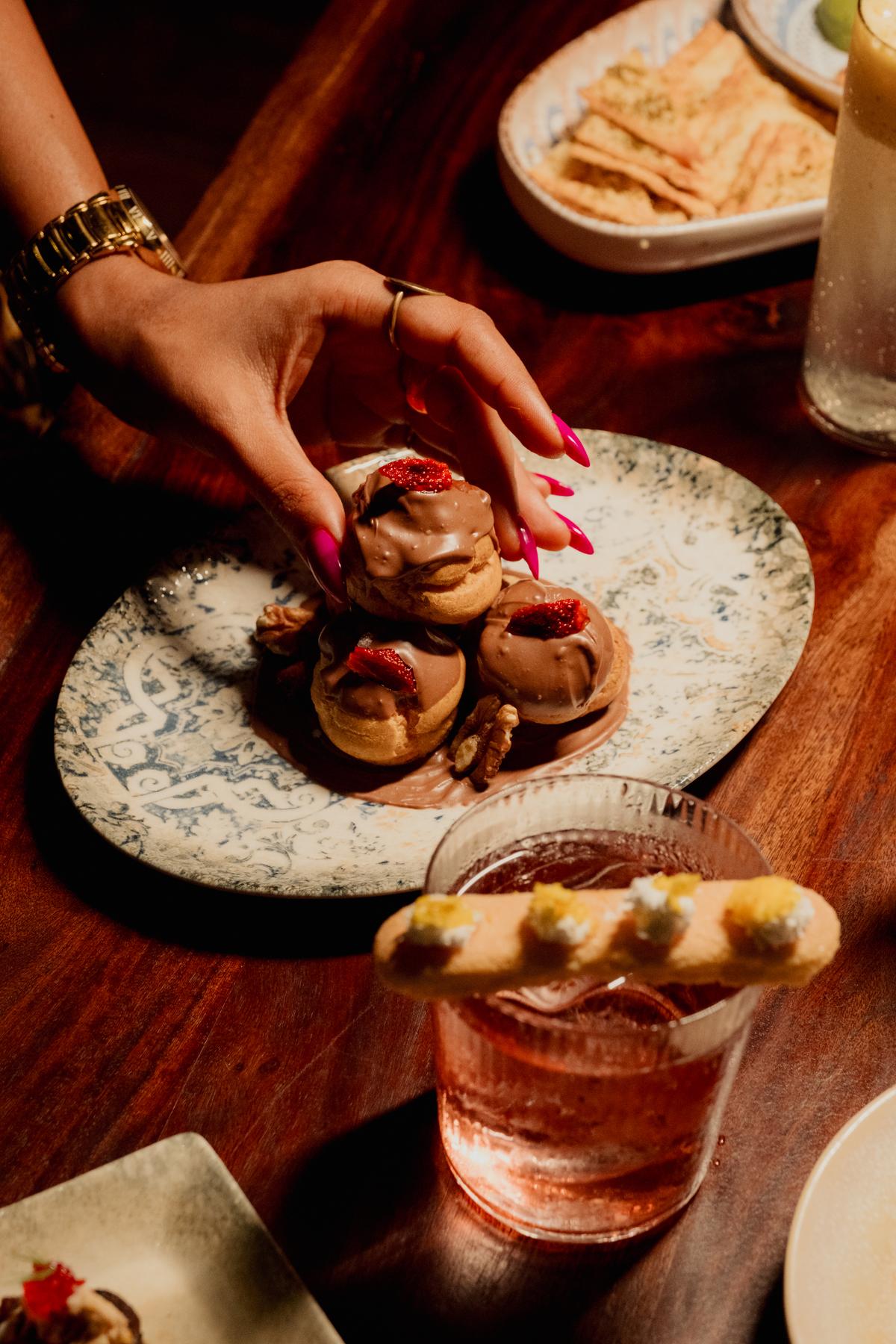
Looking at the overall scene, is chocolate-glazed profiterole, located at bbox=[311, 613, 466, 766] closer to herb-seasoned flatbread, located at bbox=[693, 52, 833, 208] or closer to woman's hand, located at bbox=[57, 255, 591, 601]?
woman's hand, located at bbox=[57, 255, 591, 601]

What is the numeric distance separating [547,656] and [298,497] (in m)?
0.28

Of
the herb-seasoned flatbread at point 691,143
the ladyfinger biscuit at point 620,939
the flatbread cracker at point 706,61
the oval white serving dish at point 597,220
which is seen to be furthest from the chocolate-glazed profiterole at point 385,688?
the flatbread cracker at point 706,61

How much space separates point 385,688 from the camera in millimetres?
1146

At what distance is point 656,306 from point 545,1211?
121cm

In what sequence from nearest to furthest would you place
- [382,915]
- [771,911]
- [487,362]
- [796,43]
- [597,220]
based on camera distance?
[771,911] < [382,915] < [487,362] < [597,220] < [796,43]

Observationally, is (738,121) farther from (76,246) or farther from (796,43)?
(76,246)

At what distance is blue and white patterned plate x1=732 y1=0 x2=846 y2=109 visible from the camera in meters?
1.88

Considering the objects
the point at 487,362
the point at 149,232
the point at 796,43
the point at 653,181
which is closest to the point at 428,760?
the point at 487,362

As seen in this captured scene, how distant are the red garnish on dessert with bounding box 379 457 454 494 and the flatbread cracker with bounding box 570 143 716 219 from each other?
30.0 inches

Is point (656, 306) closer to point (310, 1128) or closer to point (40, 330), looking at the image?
point (40, 330)

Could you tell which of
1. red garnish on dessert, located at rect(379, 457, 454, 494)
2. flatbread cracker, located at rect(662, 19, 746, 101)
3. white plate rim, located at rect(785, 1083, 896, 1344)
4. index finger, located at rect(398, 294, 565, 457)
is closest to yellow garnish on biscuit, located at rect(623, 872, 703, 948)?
white plate rim, located at rect(785, 1083, 896, 1344)

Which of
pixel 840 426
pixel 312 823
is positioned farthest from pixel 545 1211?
pixel 840 426

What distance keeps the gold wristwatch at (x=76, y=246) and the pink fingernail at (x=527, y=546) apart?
0.52 m

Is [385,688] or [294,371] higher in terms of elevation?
[294,371]
